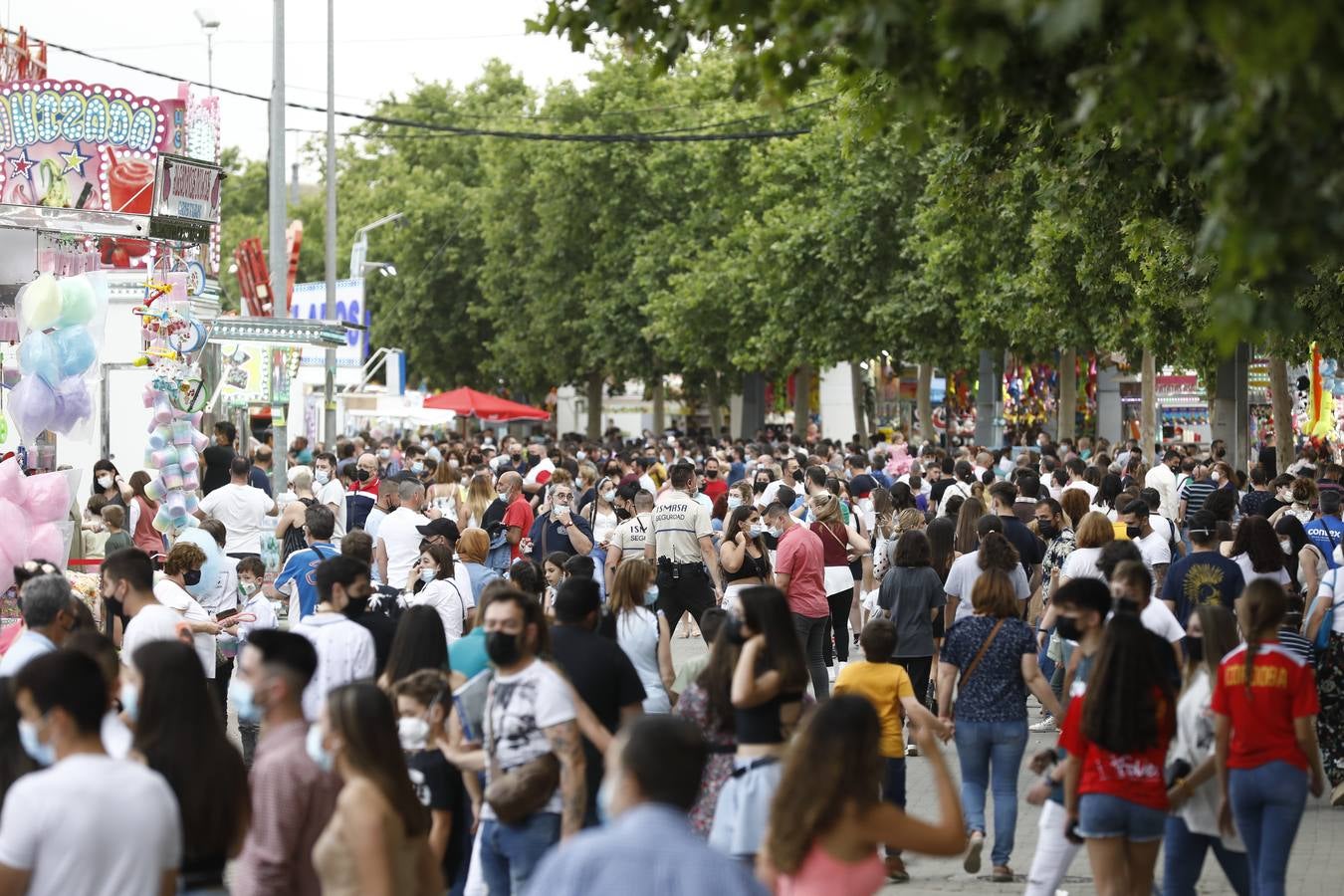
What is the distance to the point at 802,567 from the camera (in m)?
13.1

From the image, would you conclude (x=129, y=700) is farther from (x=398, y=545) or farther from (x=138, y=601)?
(x=398, y=545)

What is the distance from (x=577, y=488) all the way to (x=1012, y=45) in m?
15.5

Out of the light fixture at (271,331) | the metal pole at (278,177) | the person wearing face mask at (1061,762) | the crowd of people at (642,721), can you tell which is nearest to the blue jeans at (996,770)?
the crowd of people at (642,721)

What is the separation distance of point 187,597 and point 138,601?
1.82 metres

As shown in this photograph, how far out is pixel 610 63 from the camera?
54250mm

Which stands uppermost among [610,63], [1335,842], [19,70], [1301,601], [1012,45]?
[610,63]

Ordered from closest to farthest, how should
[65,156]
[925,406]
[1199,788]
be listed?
[1199,788] → [65,156] → [925,406]

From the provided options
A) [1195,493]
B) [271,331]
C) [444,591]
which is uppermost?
[271,331]

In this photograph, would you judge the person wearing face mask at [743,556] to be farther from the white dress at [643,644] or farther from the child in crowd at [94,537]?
the child in crowd at [94,537]

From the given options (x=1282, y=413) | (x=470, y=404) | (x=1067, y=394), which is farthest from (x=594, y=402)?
(x=1282, y=413)

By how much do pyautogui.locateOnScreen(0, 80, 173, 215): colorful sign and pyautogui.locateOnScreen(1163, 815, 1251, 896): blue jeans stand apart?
13.4 m

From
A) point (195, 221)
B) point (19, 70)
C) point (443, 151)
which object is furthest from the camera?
point (443, 151)

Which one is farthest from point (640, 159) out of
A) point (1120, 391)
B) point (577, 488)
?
point (577, 488)

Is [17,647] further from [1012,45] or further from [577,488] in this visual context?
[577,488]
